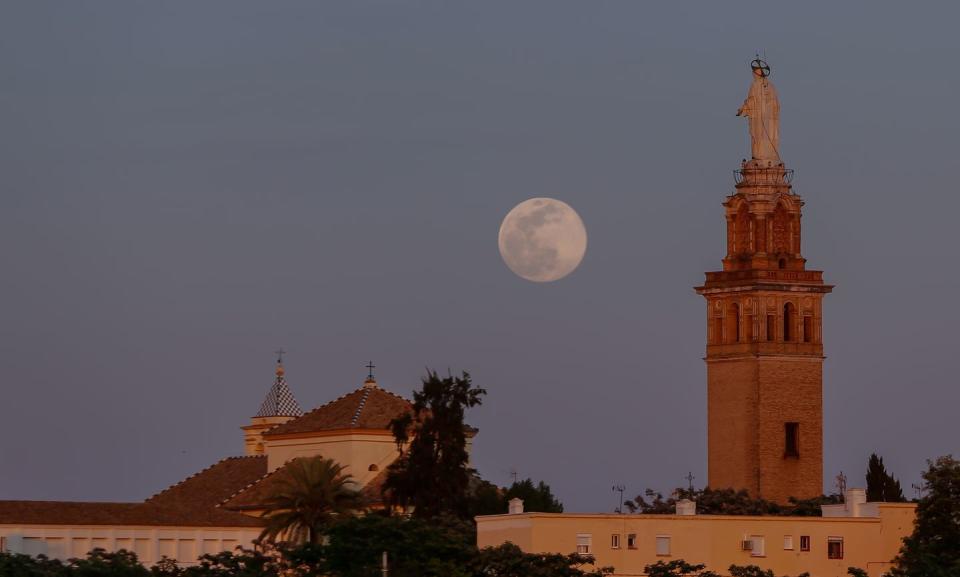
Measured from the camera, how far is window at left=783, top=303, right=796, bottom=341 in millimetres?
→ 136875

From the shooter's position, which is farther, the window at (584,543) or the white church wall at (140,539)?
the white church wall at (140,539)

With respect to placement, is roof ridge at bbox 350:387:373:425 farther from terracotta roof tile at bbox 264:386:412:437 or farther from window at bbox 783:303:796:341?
window at bbox 783:303:796:341

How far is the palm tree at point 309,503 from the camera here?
116000 mm

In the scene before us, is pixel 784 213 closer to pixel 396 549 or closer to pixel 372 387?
pixel 372 387

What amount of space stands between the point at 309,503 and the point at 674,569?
19181 mm

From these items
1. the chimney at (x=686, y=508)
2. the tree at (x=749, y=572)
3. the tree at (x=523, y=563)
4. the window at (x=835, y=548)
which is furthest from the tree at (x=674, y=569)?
the chimney at (x=686, y=508)

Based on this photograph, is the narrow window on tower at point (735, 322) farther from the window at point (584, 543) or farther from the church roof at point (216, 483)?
the window at point (584, 543)

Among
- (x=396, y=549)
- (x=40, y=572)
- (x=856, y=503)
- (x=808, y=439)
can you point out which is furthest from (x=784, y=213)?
(x=40, y=572)

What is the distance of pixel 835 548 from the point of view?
108688 millimetres

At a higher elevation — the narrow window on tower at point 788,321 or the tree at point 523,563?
the narrow window on tower at point 788,321

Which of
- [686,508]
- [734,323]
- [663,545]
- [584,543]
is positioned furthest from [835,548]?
[734,323]

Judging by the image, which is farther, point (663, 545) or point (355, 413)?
point (355, 413)

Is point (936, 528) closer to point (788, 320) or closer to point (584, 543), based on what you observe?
point (584, 543)

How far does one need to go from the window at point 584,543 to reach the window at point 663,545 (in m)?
2.31
